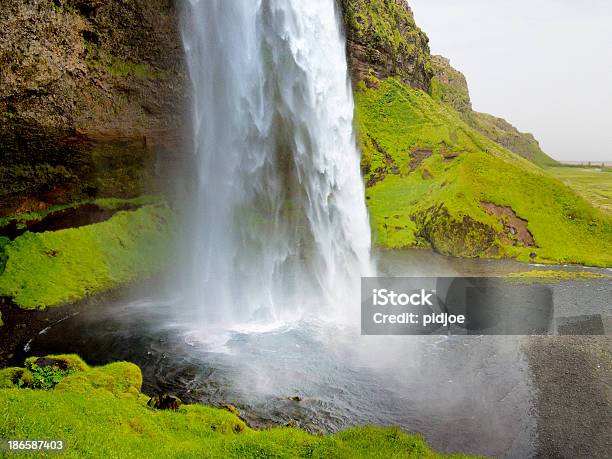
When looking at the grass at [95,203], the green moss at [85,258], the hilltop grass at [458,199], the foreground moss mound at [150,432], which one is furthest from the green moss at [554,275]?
the grass at [95,203]

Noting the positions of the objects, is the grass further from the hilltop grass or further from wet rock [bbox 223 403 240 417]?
A: the hilltop grass

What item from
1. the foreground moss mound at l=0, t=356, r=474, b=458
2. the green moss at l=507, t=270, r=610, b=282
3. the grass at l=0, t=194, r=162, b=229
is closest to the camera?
the foreground moss mound at l=0, t=356, r=474, b=458

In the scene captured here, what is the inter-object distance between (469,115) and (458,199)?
278 feet

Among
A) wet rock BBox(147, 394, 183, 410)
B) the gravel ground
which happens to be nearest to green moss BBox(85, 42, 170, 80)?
wet rock BBox(147, 394, 183, 410)

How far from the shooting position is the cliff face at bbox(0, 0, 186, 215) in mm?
25359

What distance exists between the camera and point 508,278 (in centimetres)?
3291

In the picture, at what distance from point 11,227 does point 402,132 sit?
48158 mm

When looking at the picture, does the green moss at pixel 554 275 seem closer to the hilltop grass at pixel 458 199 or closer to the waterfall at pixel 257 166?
the hilltop grass at pixel 458 199

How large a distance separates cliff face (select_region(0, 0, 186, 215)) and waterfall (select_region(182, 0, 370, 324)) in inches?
134

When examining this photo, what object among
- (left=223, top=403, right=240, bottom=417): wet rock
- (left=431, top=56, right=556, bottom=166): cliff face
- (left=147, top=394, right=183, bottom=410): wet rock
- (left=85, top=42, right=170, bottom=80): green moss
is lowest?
(left=223, top=403, right=240, bottom=417): wet rock

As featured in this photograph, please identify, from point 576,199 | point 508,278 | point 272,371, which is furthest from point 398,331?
point 576,199

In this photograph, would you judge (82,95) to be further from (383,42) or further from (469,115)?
(469,115)

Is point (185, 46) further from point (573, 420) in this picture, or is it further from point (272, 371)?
point (573, 420)

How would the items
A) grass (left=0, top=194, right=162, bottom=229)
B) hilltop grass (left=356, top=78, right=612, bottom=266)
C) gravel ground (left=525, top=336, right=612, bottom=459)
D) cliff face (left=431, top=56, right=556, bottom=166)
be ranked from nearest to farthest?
gravel ground (left=525, top=336, right=612, bottom=459), grass (left=0, top=194, right=162, bottom=229), hilltop grass (left=356, top=78, right=612, bottom=266), cliff face (left=431, top=56, right=556, bottom=166)
